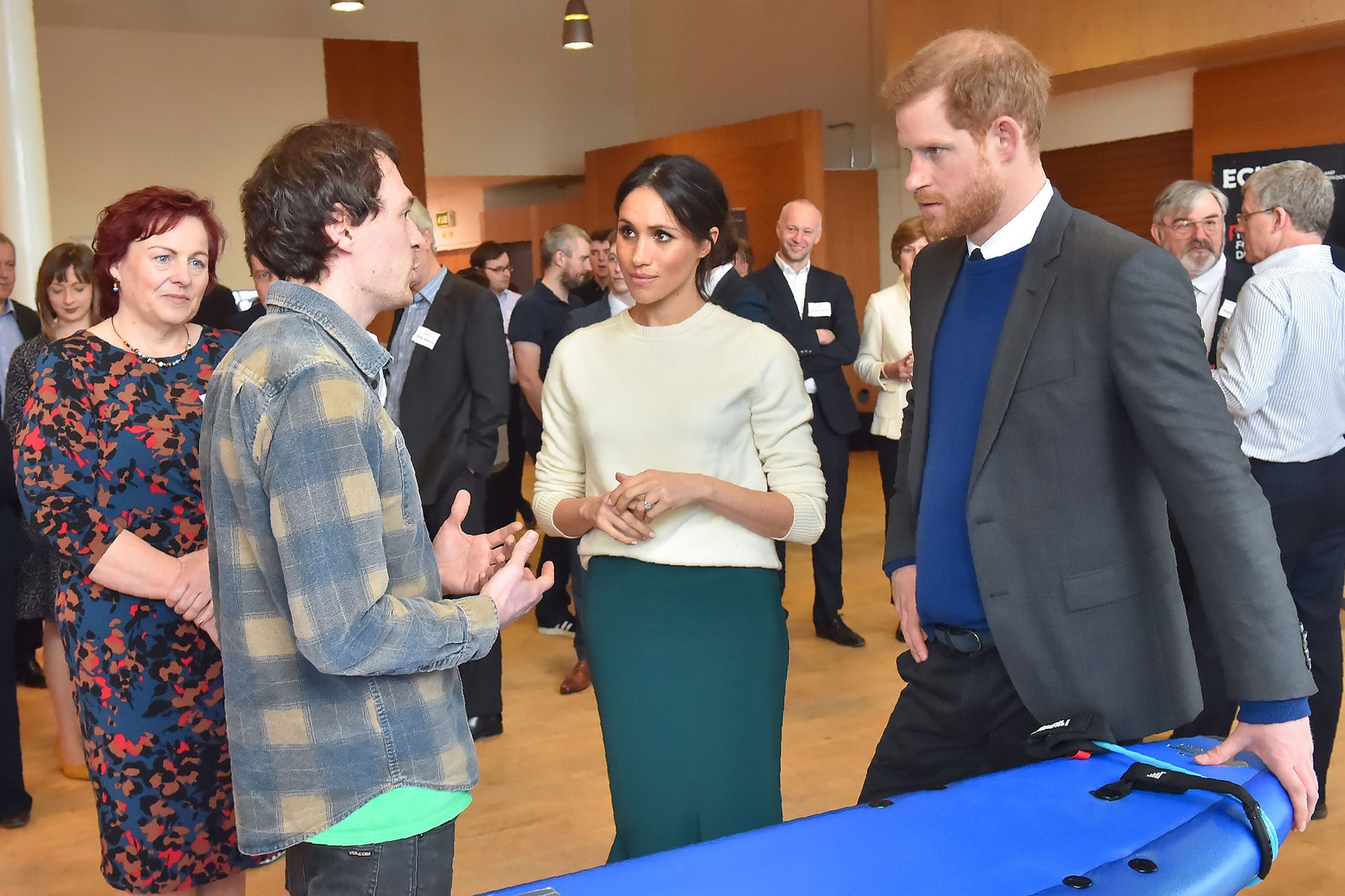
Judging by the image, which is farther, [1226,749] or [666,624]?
[666,624]

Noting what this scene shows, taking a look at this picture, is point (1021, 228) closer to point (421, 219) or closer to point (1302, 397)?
point (1302, 397)

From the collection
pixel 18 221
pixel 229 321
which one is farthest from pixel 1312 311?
pixel 18 221

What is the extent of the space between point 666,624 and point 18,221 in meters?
5.30

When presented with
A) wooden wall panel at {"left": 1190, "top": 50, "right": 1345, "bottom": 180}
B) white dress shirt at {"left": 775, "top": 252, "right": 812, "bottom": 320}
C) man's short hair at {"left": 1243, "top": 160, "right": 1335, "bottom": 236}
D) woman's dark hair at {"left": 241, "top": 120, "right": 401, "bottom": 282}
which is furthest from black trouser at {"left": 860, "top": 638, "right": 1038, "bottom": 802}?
wooden wall panel at {"left": 1190, "top": 50, "right": 1345, "bottom": 180}

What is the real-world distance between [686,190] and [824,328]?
328 cm

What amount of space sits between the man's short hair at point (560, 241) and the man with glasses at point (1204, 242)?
2.72 m

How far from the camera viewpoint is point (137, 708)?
226 centimetres

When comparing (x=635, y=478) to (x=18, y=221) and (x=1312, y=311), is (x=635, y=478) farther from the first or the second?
(x=18, y=221)

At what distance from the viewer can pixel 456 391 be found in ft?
13.0

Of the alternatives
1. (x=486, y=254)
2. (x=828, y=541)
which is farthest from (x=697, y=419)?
(x=486, y=254)

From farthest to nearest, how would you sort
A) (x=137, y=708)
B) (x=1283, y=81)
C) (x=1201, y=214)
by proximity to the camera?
(x=1283, y=81)
(x=1201, y=214)
(x=137, y=708)

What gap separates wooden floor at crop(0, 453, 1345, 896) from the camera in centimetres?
319

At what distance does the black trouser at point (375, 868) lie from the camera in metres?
1.51

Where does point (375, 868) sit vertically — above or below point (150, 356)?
below
